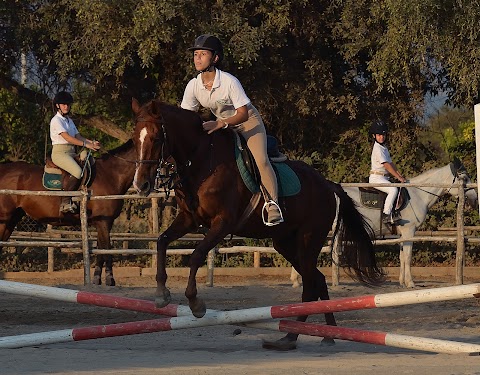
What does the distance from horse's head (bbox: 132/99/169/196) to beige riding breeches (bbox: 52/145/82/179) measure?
286 inches

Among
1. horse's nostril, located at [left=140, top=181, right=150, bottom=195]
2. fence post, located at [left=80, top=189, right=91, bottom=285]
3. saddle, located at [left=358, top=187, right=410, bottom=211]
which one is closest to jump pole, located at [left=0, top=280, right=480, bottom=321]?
horse's nostril, located at [left=140, top=181, right=150, bottom=195]

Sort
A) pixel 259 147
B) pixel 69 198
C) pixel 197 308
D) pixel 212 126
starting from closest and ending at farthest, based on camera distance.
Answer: pixel 197 308 < pixel 212 126 < pixel 259 147 < pixel 69 198

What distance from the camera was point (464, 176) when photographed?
51.8 ft

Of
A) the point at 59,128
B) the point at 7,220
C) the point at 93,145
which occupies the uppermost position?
the point at 59,128

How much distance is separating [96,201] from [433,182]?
18.0ft

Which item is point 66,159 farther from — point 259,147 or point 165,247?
point 165,247

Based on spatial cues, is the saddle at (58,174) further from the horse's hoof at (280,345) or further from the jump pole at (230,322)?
the jump pole at (230,322)

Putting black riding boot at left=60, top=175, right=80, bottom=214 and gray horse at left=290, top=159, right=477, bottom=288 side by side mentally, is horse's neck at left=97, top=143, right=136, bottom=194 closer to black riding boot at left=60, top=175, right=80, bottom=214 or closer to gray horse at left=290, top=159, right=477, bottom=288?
black riding boot at left=60, top=175, right=80, bottom=214

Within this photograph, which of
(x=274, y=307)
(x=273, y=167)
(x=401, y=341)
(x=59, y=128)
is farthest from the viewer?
(x=59, y=128)

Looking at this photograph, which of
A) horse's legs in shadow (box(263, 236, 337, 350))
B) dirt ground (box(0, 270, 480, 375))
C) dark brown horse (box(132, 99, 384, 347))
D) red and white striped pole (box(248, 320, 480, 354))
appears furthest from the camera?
horse's legs in shadow (box(263, 236, 337, 350))

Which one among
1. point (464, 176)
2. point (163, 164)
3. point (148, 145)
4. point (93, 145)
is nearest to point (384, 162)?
point (464, 176)

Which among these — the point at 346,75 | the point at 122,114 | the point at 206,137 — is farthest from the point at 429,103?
the point at 206,137

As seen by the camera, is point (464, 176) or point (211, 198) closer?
point (211, 198)

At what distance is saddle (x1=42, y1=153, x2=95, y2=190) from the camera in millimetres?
15430
